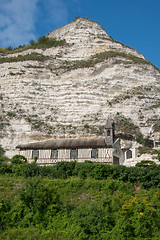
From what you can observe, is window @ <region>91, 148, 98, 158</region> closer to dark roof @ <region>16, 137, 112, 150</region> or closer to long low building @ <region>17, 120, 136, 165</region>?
long low building @ <region>17, 120, 136, 165</region>

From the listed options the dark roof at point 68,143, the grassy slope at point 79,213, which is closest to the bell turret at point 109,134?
the dark roof at point 68,143

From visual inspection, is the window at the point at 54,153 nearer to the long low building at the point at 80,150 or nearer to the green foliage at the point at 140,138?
the long low building at the point at 80,150

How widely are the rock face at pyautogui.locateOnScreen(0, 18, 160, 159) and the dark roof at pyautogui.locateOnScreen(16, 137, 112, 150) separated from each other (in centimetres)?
123

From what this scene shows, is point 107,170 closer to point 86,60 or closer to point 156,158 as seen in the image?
point 156,158

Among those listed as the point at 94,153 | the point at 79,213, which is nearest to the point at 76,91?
the point at 94,153

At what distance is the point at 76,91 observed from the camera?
1588 inches

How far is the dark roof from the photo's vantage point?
32153mm

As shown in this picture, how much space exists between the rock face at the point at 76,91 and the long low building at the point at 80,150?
66.4 inches

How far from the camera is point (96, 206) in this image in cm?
1733

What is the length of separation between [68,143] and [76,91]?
396 inches

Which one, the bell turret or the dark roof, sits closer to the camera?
the dark roof

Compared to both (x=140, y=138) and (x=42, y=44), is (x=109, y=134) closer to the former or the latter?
(x=140, y=138)

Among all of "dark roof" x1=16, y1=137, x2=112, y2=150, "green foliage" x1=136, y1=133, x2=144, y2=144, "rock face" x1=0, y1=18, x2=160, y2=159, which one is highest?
"rock face" x1=0, y1=18, x2=160, y2=159

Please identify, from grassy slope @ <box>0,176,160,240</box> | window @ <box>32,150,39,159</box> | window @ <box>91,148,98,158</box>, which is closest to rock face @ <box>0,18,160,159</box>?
window @ <box>32,150,39,159</box>
